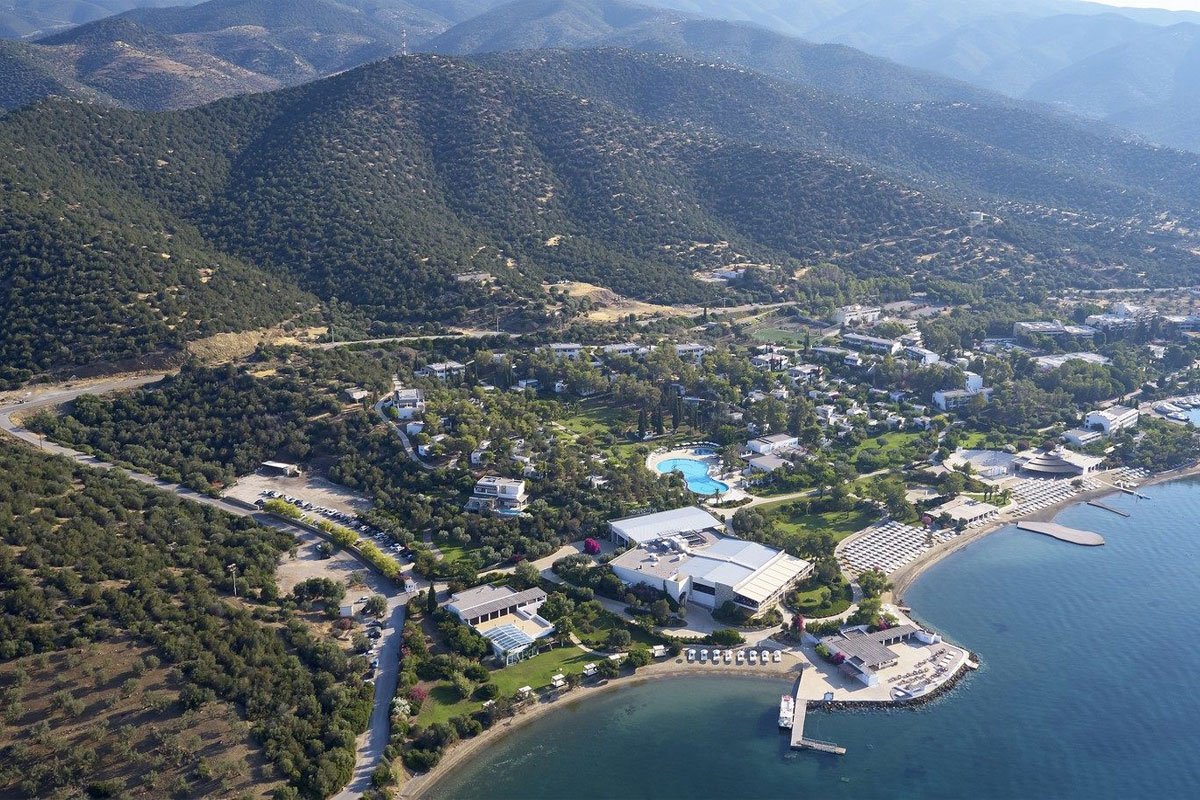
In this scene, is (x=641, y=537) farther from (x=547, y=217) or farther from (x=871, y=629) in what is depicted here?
(x=547, y=217)

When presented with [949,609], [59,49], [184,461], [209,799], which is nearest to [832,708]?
[949,609]

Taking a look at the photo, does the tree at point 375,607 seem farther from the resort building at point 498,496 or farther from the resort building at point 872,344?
the resort building at point 872,344

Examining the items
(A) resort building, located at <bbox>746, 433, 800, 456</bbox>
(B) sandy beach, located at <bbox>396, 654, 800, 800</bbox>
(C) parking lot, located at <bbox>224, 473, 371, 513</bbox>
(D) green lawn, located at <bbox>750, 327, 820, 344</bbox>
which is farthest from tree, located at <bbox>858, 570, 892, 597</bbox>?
(D) green lawn, located at <bbox>750, 327, 820, 344</bbox>

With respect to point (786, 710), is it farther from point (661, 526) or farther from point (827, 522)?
point (827, 522)

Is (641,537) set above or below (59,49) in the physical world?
below

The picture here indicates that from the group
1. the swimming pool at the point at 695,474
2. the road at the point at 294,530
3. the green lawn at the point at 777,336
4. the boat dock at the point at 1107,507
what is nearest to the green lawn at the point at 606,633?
the road at the point at 294,530

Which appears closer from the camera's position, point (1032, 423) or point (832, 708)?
point (832, 708)

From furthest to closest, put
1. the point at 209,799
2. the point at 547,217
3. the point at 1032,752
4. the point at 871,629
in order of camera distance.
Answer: the point at 547,217
the point at 871,629
the point at 1032,752
the point at 209,799
